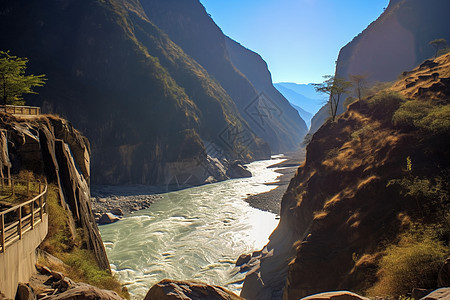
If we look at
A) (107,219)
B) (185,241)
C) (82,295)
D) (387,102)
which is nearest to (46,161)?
(82,295)

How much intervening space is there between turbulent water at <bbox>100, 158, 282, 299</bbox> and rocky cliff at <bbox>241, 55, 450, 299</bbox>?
4111 millimetres

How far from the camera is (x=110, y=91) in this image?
74.0m

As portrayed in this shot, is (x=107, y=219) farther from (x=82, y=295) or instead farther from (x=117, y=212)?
(x=82, y=295)

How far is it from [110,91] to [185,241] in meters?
60.5

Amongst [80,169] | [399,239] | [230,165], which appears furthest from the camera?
[230,165]

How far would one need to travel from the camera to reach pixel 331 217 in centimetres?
1404

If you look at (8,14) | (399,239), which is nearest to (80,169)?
(399,239)

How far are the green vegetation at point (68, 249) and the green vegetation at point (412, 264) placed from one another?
10034mm

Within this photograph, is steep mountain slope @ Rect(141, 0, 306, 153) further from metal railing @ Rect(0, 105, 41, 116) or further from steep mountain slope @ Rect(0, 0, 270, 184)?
metal railing @ Rect(0, 105, 41, 116)

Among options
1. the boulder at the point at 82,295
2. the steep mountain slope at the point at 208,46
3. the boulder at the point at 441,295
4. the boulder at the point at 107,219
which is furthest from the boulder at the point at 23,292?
the steep mountain slope at the point at 208,46

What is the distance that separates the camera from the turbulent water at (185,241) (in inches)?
772

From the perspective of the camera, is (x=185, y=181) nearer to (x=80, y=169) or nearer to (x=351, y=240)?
(x=80, y=169)

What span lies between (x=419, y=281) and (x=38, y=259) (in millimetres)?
11871

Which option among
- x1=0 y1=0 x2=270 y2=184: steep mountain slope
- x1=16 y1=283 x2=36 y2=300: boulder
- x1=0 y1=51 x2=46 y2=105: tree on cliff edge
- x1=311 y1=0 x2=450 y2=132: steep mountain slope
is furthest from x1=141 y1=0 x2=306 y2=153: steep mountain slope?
x1=16 y1=283 x2=36 y2=300: boulder
